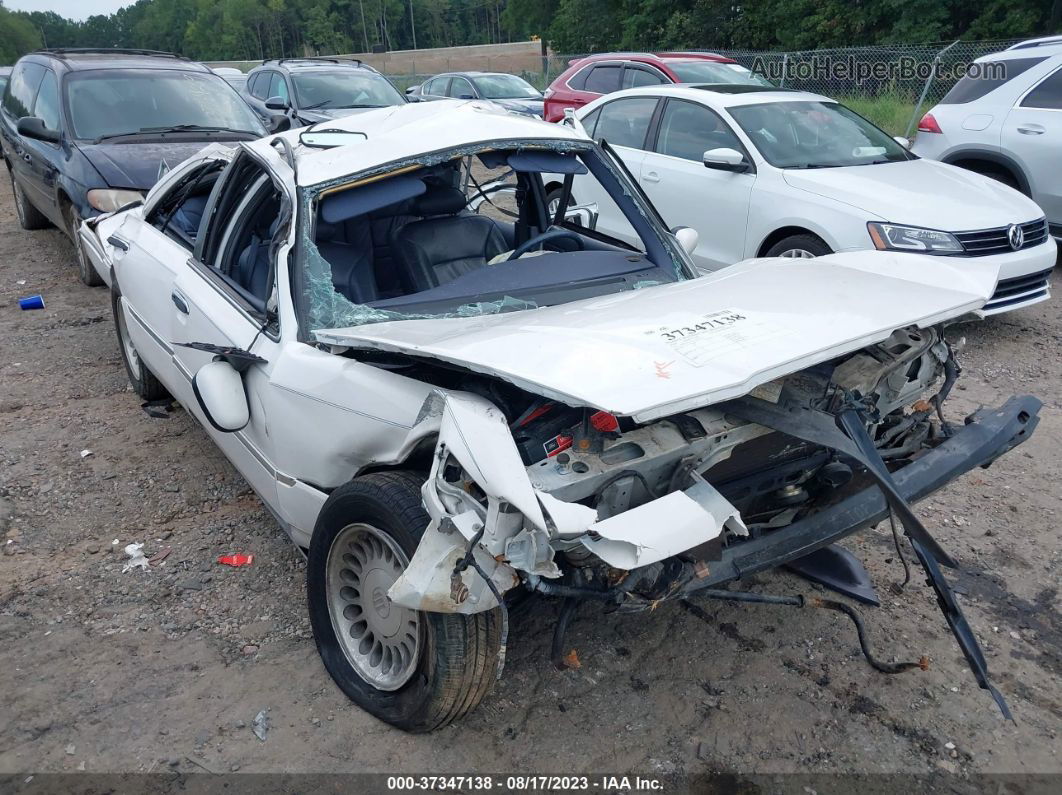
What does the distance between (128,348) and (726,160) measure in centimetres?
443

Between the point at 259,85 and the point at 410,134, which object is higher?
the point at 410,134

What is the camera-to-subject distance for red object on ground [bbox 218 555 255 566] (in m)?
3.56

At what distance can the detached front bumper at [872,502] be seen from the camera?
2422 mm

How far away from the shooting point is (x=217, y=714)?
272 cm

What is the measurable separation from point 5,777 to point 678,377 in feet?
7.60

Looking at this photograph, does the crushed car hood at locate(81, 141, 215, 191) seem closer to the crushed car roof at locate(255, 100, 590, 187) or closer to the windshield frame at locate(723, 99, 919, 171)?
the crushed car roof at locate(255, 100, 590, 187)

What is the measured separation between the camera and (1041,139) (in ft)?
24.5

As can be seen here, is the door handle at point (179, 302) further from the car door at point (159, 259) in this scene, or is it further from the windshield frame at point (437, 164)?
the windshield frame at point (437, 164)

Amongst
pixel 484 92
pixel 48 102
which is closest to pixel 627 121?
pixel 48 102

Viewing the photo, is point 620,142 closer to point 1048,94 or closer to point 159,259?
point 1048,94

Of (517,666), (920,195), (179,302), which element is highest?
(179,302)

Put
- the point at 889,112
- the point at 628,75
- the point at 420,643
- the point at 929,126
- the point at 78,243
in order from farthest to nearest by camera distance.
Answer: the point at 889,112 → the point at 628,75 → the point at 929,126 → the point at 78,243 → the point at 420,643

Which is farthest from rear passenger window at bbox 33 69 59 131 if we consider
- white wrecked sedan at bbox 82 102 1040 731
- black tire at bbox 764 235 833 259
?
black tire at bbox 764 235 833 259

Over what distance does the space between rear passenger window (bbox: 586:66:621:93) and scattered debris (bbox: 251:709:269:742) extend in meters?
10.8
